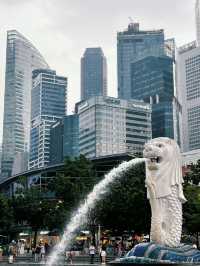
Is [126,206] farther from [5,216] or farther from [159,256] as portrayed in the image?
[159,256]

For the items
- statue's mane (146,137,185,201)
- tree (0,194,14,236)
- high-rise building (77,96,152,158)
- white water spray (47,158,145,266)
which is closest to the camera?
statue's mane (146,137,185,201)

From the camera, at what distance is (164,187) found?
2659cm

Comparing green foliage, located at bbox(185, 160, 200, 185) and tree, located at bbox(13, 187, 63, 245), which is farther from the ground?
green foliage, located at bbox(185, 160, 200, 185)

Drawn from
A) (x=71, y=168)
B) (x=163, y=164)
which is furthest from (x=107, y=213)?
(x=163, y=164)

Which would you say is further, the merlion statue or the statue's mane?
the statue's mane

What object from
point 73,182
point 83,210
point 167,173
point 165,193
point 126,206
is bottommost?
point 83,210

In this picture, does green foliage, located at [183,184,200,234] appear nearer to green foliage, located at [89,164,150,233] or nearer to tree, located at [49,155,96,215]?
green foliage, located at [89,164,150,233]

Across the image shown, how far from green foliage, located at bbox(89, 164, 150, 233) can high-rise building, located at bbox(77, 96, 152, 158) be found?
133 metres

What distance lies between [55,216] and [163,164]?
3328cm

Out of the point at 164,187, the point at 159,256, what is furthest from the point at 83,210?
the point at 159,256

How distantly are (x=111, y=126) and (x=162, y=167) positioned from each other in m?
166

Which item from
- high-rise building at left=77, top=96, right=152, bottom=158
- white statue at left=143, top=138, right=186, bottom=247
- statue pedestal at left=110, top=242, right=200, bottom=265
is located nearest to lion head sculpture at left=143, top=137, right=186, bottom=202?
white statue at left=143, top=138, right=186, bottom=247

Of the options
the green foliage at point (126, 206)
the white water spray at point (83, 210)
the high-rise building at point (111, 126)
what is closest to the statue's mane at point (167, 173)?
the green foliage at point (126, 206)

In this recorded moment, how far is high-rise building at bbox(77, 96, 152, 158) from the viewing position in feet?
617
